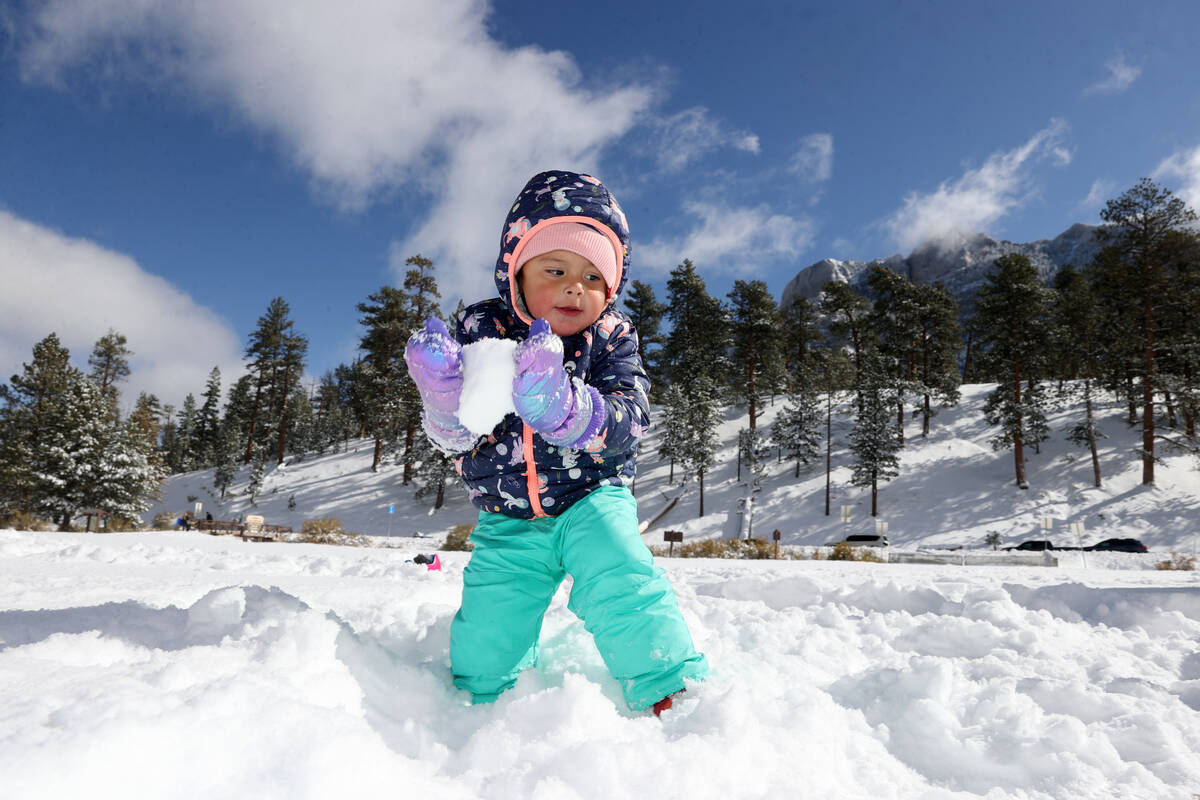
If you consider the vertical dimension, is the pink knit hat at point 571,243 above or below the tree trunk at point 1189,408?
above

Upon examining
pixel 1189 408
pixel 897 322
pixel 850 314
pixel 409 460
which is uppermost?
pixel 850 314

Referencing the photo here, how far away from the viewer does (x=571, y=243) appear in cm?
221

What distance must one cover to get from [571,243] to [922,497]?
2922 centimetres

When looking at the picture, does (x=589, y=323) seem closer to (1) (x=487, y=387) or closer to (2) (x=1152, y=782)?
(1) (x=487, y=387)

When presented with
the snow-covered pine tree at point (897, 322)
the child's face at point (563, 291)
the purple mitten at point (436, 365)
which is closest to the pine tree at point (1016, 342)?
the snow-covered pine tree at point (897, 322)

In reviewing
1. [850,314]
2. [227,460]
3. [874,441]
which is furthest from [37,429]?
[850,314]

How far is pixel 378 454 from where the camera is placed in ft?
121

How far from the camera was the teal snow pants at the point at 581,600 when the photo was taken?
1746mm

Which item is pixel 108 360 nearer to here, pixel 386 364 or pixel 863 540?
pixel 386 364

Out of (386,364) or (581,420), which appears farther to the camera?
(386,364)

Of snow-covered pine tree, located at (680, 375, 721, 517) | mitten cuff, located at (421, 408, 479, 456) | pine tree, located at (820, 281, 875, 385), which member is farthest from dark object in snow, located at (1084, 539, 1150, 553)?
mitten cuff, located at (421, 408, 479, 456)

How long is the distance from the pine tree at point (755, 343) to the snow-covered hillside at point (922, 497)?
2634mm

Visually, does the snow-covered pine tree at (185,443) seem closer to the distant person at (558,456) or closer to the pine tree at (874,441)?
the pine tree at (874,441)

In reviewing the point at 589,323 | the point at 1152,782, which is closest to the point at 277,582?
the point at 589,323
